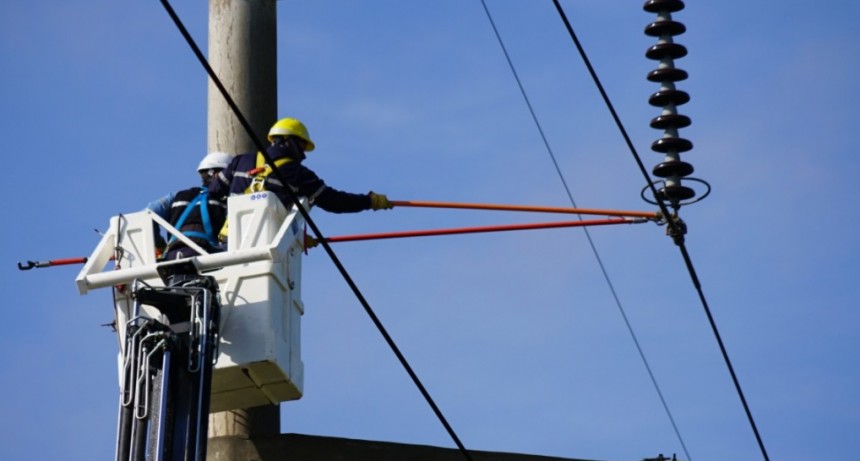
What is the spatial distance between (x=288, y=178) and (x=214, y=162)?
0.70m

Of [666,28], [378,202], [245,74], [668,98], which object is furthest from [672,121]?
[245,74]

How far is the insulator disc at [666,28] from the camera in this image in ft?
44.5

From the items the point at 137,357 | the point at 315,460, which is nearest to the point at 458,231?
the point at 315,460

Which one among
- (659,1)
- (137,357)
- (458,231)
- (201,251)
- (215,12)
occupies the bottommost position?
(137,357)

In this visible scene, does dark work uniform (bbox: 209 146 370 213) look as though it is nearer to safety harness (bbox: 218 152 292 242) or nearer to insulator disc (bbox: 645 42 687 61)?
safety harness (bbox: 218 152 292 242)

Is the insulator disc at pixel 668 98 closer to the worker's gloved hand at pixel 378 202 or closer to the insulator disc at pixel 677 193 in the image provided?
the insulator disc at pixel 677 193

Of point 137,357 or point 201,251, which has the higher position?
point 201,251

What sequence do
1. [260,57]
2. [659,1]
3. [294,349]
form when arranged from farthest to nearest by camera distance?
1. [260,57]
2. [659,1]
3. [294,349]

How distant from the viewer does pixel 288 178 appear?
1315 centimetres

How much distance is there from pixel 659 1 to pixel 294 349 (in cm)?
364

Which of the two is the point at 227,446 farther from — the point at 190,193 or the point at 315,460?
the point at 190,193

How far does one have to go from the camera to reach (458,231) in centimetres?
1405

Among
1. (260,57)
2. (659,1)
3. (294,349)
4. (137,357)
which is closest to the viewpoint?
(137,357)

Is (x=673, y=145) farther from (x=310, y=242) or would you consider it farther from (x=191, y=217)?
(x=191, y=217)
